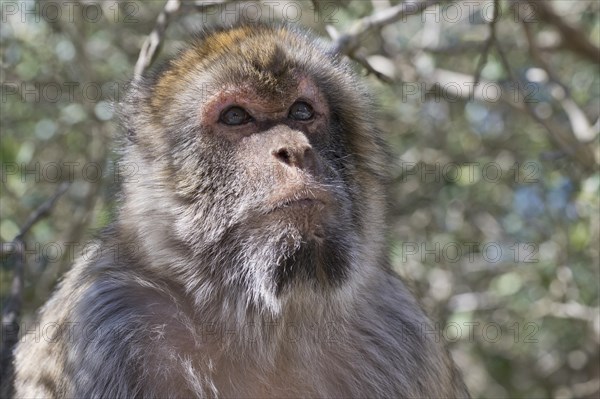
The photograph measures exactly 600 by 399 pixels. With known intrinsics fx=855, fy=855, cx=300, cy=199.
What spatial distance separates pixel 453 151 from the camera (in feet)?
20.6

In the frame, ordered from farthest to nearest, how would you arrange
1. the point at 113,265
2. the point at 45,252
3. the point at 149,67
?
1. the point at 45,252
2. the point at 149,67
3. the point at 113,265

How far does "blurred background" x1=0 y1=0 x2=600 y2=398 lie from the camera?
4.95 meters

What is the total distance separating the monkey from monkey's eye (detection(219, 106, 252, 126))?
15 millimetres

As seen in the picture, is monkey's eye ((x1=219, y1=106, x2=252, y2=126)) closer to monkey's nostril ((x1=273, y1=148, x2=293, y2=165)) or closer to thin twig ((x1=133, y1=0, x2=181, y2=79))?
monkey's nostril ((x1=273, y1=148, x2=293, y2=165))

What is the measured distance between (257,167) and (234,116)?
0.27 meters

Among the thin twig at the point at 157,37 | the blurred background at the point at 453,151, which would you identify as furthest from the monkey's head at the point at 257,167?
the blurred background at the point at 453,151

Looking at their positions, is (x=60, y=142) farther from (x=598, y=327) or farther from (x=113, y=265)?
(x=598, y=327)

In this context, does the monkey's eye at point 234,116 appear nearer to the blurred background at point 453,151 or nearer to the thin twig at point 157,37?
the thin twig at point 157,37

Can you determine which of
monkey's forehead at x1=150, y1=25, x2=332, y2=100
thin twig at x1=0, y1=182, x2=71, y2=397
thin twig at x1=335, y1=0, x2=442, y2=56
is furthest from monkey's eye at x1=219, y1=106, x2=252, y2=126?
thin twig at x1=0, y1=182, x2=71, y2=397

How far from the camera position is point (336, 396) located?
10.7 ft

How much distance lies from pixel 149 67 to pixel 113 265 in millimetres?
1056

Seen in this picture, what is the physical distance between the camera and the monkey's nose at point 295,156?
283cm

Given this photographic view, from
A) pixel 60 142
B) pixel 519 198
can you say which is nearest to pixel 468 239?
pixel 519 198

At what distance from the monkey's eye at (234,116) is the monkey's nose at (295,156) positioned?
0.84 ft
